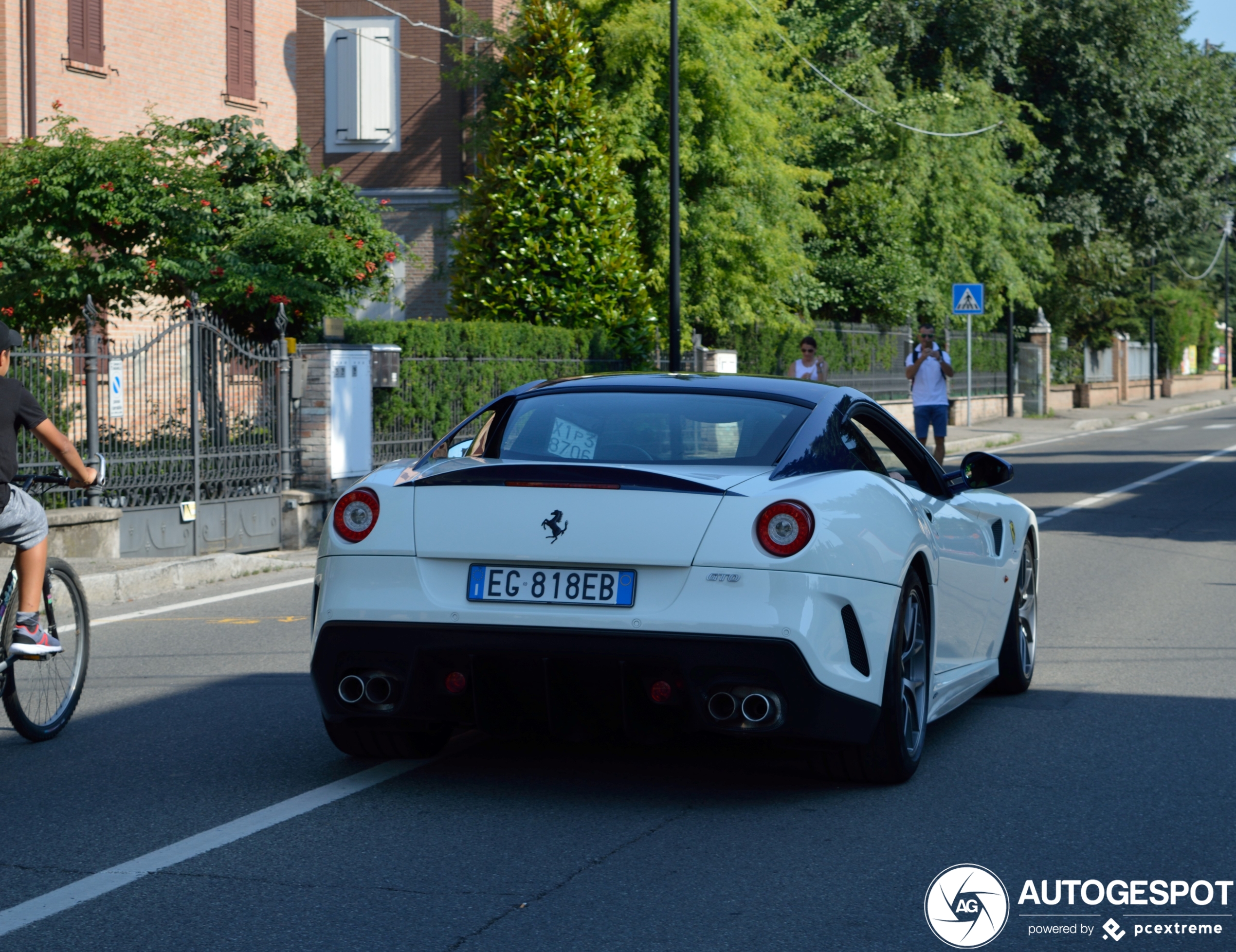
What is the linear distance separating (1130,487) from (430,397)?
9.03m

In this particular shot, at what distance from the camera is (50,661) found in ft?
22.3

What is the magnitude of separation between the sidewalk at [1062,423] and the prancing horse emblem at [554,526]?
75.4 feet

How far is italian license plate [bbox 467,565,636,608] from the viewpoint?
5.11m

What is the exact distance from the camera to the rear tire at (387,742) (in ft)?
19.4

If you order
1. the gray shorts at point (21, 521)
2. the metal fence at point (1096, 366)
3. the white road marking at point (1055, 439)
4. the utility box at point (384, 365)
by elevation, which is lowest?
the white road marking at point (1055, 439)

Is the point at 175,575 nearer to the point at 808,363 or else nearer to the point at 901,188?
the point at 808,363

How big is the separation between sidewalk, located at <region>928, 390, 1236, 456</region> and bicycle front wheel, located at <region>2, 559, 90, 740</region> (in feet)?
71.9

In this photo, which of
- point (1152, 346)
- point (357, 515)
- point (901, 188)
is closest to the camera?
point (357, 515)

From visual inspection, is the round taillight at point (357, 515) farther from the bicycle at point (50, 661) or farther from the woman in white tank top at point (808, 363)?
the woman in white tank top at point (808, 363)

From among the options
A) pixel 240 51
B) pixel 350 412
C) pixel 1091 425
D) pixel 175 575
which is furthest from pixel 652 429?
pixel 1091 425

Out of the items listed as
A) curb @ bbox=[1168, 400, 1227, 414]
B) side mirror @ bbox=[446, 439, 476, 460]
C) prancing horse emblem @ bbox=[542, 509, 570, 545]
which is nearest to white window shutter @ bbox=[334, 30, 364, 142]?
curb @ bbox=[1168, 400, 1227, 414]

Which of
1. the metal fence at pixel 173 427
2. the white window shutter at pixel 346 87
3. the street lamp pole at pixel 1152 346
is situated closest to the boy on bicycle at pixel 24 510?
the metal fence at pixel 173 427

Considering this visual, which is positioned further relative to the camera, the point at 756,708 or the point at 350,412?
the point at 350,412

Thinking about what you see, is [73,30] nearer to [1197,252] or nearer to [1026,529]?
[1026,529]
